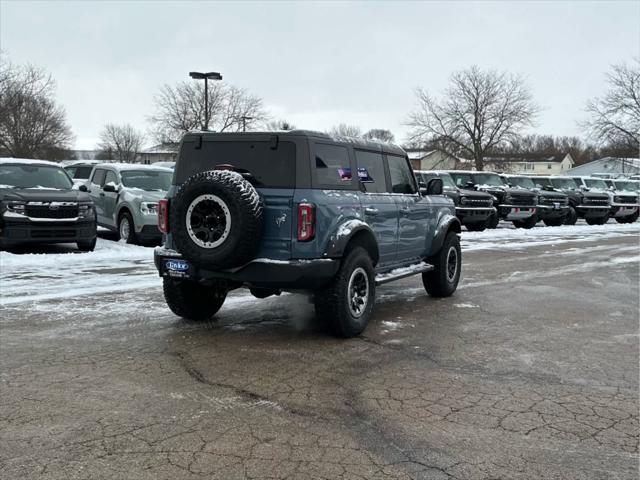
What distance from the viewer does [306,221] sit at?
539 centimetres

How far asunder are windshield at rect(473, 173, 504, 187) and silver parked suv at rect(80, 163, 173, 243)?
12.1 meters

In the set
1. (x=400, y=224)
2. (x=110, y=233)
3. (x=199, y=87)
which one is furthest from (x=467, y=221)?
(x=199, y=87)

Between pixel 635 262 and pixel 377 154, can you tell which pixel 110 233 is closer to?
pixel 377 154

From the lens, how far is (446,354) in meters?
5.46

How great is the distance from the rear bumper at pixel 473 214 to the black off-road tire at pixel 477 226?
464 millimetres

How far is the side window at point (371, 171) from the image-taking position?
6461 millimetres

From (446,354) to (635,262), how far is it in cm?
906

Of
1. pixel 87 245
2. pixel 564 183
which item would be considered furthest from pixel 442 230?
pixel 564 183

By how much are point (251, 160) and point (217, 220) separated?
702 mm

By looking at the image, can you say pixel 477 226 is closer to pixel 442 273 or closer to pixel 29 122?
pixel 442 273

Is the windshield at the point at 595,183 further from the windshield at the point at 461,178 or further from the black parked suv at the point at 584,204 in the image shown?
the windshield at the point at 461,178

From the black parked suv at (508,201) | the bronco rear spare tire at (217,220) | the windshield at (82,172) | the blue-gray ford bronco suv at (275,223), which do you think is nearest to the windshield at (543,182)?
the black parked suv at (508,201)

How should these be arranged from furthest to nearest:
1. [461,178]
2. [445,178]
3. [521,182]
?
[521,182]
[461,178]
[445,178]

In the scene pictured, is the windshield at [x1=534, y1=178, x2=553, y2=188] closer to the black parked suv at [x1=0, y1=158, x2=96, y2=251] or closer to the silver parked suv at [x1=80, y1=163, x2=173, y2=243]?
the silver parked suv at [x1=80, y1=163, x2=173, y2=243]
